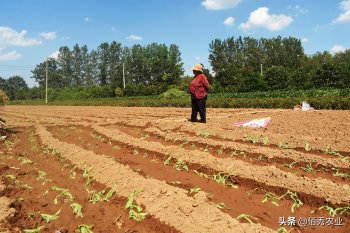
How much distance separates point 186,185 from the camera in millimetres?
4625

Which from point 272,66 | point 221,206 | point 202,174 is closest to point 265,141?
point 202,174

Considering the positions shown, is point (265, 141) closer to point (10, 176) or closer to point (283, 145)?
point (283, 145)

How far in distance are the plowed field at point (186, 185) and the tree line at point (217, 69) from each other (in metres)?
26.5

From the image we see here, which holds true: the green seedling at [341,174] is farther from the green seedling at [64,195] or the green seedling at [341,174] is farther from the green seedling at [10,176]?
the green seedling at [10,176]

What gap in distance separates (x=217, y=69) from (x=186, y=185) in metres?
50.6

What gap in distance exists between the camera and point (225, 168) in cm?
518

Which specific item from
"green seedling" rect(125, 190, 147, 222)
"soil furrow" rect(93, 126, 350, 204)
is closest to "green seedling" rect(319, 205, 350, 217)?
"soil furrow" rect(93, 126, 350, 204)

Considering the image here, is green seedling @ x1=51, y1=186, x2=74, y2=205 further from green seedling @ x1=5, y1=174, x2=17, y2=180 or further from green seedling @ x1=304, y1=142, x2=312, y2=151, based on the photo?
green seedling @ x1=304, y1=142, x2=312, y2=151

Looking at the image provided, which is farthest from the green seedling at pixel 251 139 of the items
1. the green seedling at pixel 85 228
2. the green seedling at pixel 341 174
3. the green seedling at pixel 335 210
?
the green seedling at pixel 85 228

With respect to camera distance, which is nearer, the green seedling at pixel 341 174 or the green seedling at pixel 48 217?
the green seedling at pixel 48 217

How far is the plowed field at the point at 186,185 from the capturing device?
142 inches

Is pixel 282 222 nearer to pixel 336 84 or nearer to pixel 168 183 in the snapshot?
pixel 168 183

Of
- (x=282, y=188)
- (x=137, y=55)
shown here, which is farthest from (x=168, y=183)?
(x=137, y=55)

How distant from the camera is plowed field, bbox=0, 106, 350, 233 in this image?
3.62m
